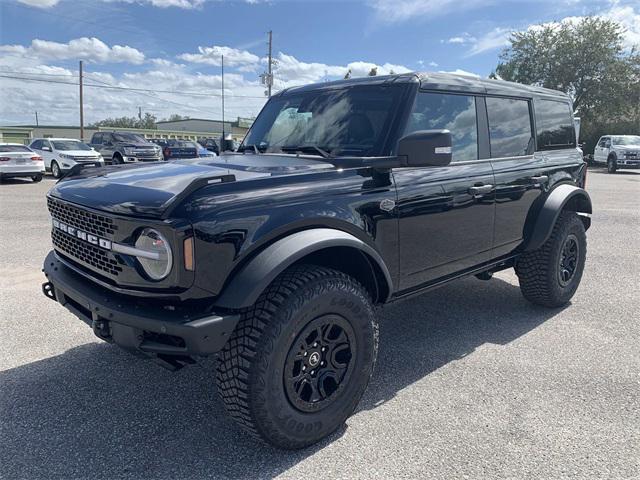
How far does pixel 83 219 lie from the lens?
2664 millimetres

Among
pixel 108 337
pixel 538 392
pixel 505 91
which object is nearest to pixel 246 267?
pixel 108 337

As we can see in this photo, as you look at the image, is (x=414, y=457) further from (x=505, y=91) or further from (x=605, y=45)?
(x=605, y=45)

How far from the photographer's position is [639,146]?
2419 cm

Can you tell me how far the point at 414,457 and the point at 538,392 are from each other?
3.65 feet

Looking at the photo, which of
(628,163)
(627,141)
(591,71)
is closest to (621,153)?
(628,163)

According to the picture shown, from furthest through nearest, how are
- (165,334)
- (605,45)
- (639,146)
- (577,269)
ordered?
(605,45), (639,146), (577,269), (165,334)

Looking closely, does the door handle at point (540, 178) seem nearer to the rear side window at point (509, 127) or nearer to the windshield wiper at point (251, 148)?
the rear side window at point (509, 127)

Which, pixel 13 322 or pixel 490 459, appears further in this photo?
pixel 13 322

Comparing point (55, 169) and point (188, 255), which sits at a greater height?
point (55, 169)

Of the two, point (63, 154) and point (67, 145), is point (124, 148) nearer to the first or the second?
point (67, 145)

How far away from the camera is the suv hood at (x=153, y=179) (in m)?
2.34

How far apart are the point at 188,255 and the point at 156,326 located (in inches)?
13.3

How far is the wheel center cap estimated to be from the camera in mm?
2595

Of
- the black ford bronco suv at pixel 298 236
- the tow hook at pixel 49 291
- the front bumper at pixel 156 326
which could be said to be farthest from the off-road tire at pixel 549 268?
the tow hook at pixel 49 291
